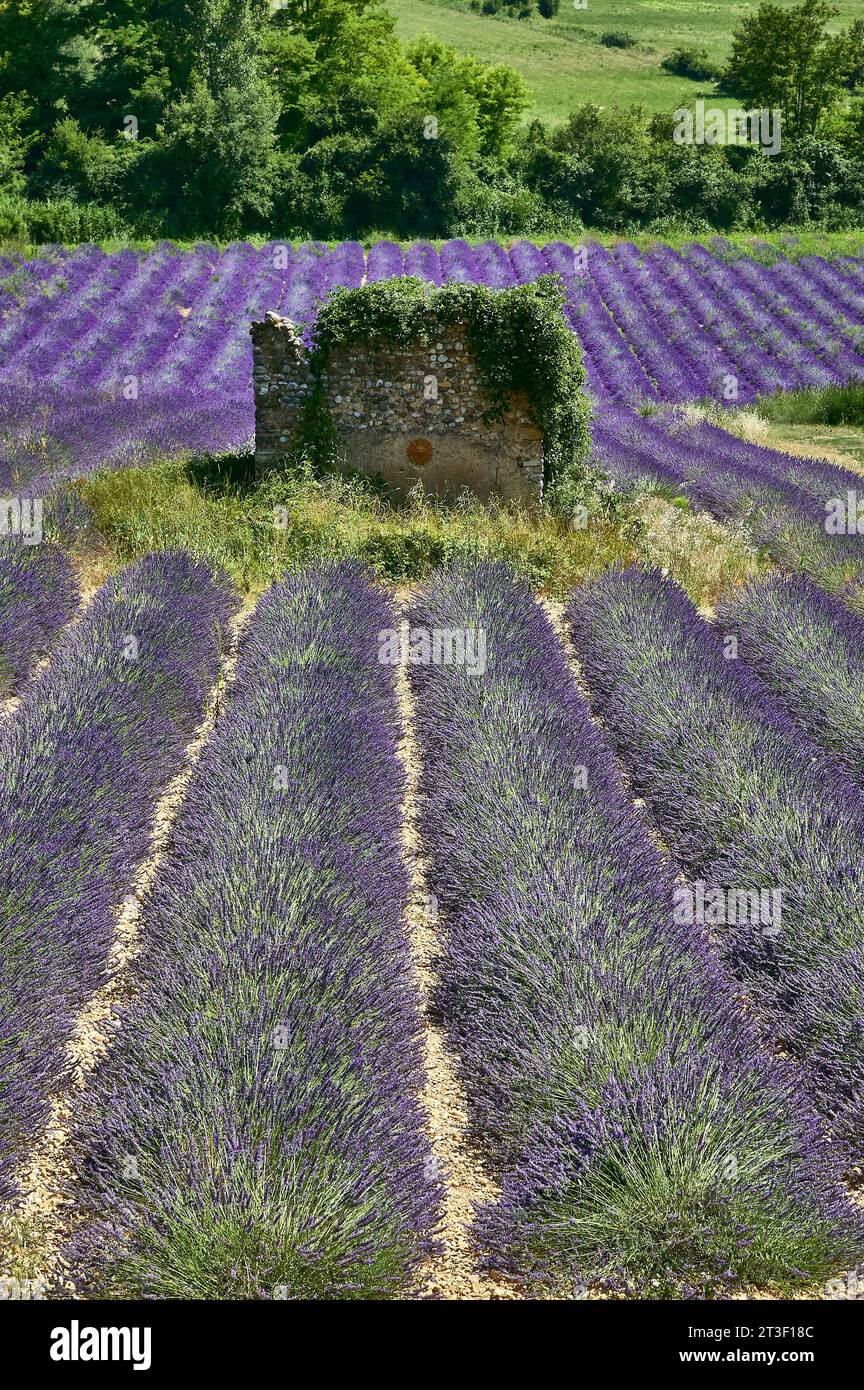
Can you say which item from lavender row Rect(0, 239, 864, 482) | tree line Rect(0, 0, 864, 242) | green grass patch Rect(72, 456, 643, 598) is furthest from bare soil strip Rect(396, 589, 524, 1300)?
tree line Rect(0, 0, 864, 242)

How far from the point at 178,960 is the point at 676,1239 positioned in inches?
66.7

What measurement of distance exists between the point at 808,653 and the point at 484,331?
429cm

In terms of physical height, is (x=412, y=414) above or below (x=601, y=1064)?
above

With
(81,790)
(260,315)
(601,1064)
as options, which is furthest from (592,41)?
(601,1064)

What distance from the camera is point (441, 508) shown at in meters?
9.37

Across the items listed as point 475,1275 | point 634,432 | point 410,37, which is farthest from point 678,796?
point 410,37

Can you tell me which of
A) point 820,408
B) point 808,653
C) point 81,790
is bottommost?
point 81,790

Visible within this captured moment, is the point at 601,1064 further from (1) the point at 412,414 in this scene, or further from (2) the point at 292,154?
(2) the point at 292,154

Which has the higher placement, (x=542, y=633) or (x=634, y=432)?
(x=634, y=432)

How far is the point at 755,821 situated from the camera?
4.56m

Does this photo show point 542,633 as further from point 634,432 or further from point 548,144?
point 548,144

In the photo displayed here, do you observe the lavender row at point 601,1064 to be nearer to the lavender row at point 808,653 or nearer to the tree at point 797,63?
the lavender row at point 808,653

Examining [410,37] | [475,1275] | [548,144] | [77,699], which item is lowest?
[475,1275]

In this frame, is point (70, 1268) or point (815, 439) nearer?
point (70, 1268)
